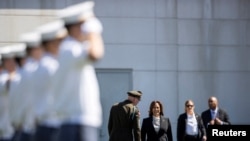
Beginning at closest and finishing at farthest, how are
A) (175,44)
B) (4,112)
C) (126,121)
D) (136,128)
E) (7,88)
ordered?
(7,88)
(4,112)
(136,128)
(126,121)
(175,44)

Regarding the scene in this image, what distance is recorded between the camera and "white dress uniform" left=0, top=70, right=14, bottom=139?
1048 centimetres

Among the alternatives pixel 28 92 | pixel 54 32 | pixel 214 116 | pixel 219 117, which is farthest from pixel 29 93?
pixel 214 116

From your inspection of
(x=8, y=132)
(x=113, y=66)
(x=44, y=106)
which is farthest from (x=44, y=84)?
(x=113, y=66)

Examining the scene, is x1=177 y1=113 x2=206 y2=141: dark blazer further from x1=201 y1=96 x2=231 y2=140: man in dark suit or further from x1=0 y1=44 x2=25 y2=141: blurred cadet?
x1=0 y1=44 x2=25 y2=141: blurred cadet

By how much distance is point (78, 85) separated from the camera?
7.95 meters

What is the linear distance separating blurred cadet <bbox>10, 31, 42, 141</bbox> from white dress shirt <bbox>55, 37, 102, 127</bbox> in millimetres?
798

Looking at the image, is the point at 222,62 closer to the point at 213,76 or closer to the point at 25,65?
the point at 213,76

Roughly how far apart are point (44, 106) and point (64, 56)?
762mm

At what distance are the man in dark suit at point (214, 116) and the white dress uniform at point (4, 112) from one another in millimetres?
7665

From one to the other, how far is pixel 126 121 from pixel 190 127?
153 cm

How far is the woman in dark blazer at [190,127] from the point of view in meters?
17.3

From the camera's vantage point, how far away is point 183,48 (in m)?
22.4

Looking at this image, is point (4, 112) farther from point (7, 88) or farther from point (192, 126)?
point (192, 126)

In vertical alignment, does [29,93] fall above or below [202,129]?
above
